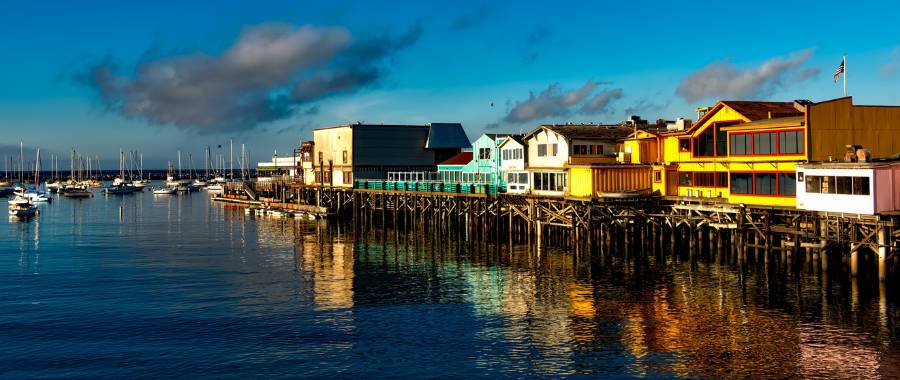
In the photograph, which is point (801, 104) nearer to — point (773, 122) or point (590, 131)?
point (773, 122)

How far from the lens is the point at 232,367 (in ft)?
103

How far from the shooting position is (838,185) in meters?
46.0

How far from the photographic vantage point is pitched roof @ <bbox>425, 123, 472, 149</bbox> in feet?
358

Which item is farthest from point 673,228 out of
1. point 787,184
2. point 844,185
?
point 844,185

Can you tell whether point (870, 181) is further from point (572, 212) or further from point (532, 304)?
point (572, 212)

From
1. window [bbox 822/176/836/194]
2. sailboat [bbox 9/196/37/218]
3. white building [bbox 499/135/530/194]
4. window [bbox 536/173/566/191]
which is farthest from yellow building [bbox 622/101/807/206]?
sailboat [bbox 9/196/37/218]

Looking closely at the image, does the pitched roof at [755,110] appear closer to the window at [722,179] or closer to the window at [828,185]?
the window at [722,179]

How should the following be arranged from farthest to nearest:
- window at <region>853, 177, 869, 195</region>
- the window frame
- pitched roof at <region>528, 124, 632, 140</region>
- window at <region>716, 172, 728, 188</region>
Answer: pitched roof at <region>528, 124, 632, 140</region>, window at <region>716, 172, 728, 188</region>, the window frame, window at <region>853, 177, 869, 195</region>

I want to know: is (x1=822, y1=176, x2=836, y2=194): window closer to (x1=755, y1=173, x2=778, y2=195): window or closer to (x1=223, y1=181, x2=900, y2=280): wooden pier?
(x1=223, y1=181, x2=900, y2=280): wooden pier

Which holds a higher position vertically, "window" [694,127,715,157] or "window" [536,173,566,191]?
"window" [694,127,715,157]

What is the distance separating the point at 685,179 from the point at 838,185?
1661cm

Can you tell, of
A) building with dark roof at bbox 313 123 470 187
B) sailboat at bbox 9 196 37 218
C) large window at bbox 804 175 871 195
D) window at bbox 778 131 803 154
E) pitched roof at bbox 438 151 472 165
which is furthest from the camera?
sailboat at bbox 9 196 37 218

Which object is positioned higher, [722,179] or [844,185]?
[722,179]

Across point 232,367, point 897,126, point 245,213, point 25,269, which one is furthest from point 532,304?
point 245,213
